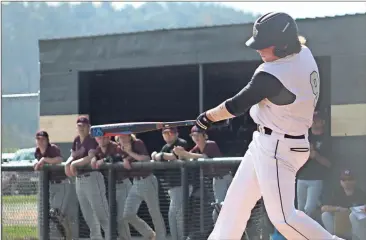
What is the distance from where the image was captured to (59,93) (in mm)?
12188

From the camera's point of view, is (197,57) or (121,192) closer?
(121,192)

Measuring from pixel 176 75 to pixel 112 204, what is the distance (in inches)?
207

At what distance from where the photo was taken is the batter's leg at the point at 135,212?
27.4 ft

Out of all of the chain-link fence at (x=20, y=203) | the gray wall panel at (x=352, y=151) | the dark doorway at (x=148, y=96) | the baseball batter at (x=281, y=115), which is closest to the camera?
the baseball batter at (x=281, y=115)

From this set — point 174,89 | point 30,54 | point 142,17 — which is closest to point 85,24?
point 142,17

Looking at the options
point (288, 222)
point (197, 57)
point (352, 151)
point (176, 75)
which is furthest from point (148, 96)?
point (288, 222)

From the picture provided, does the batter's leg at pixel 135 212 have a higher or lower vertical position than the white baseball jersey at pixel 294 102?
lower

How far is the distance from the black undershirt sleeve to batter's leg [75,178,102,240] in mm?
3468

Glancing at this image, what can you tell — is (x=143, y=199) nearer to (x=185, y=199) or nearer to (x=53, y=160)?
(x=185, y=199)

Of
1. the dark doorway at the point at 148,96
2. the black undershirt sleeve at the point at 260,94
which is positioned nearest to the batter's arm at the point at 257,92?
the black undershirt sleeve at the point at 260,94

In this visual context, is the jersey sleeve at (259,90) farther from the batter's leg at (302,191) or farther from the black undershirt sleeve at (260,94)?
the batter's leg at (302,191)

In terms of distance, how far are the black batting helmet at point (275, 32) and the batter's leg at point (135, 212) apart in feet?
10.5

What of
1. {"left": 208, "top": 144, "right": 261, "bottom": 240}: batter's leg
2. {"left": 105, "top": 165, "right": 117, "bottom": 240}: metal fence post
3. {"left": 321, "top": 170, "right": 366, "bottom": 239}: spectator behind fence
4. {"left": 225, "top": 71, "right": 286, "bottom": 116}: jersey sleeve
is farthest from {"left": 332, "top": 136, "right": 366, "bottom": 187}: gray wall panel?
{"left": 225, "top": 71, "right": 286, "bottom": 116}: jersey sleeve

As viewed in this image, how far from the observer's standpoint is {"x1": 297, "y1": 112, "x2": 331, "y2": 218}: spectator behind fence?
8.75 m
